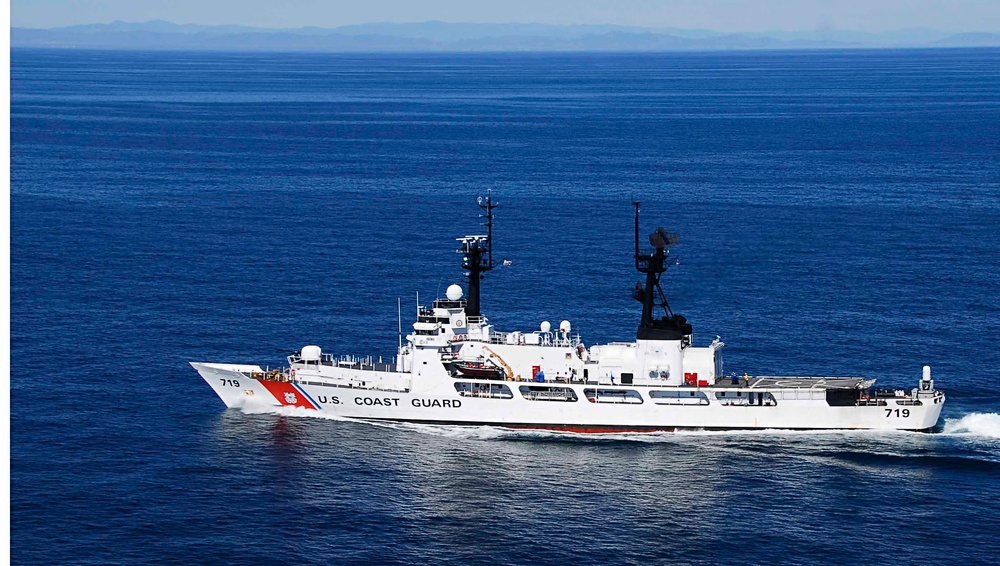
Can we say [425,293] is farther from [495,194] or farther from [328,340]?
[495,194]

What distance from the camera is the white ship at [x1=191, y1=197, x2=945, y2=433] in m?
80.4

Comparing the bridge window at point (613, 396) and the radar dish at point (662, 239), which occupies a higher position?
the radar dish at point (662, 239)

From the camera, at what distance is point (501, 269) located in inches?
4892

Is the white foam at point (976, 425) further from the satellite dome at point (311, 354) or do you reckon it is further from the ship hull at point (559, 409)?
the satellite dome at point (311, 354)

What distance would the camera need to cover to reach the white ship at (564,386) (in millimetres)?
80438

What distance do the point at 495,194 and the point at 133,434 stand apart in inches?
3760

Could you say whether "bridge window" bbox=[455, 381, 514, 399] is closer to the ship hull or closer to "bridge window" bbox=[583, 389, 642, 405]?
the ship hull

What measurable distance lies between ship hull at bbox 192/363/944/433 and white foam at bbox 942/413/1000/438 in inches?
56.1

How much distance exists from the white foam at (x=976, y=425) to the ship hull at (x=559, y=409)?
1.42 metres

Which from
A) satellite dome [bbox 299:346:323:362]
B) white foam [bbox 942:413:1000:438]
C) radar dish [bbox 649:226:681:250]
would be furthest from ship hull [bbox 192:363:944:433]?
radar dish [bbox 649:226:681:250]

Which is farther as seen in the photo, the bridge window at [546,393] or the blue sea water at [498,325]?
the bridge window at [546,393]

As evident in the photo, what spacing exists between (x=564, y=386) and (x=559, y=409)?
136 cm

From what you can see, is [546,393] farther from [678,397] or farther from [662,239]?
[662,239]

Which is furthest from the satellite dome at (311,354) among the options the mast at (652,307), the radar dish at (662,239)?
the radar dish at (662,239)
